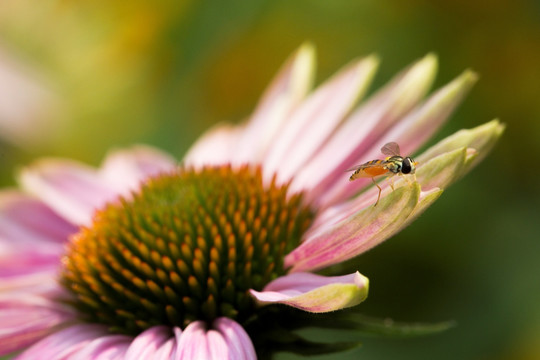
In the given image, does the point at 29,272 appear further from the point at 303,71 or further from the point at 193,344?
the point at 303,71

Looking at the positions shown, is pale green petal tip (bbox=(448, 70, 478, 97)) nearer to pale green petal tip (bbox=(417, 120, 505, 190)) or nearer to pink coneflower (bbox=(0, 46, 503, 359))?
pink coneflower (bbox=(0, 46, 503, 359))

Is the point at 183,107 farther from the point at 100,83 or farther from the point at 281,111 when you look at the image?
the point at 281,111

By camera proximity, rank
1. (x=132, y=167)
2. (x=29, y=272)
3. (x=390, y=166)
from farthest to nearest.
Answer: (x=132, y=167), (x=29, y=272), (x=390, y=166)

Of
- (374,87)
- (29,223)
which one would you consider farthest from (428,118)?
(374,87)

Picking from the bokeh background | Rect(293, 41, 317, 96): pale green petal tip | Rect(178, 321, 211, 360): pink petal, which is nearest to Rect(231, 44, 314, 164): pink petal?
Rect(293, 41, 317, 96): pale green petal tip

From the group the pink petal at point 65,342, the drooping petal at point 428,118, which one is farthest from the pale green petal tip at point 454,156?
the pink petal at point 65,342

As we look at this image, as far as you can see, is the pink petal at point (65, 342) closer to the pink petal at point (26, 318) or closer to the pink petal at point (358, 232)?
the pink petal at point (26, 318)
